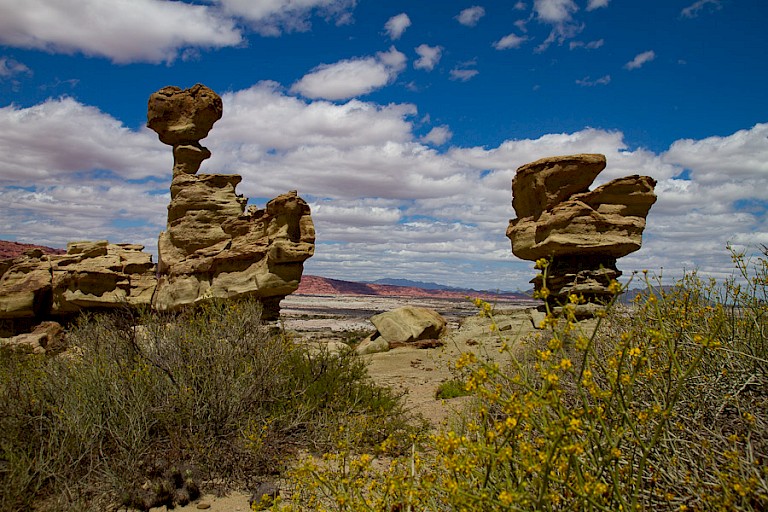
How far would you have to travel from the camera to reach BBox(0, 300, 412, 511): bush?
175 inches

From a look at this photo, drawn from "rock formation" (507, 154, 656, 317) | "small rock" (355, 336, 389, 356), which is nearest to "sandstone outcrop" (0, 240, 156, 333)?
"small rock" (355, 336, 389, 356)

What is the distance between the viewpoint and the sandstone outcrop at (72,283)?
778 inches

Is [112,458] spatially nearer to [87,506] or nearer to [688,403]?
[87,506]

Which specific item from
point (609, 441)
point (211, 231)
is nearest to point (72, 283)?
point (211, 231)

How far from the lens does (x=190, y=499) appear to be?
4555 millimetres

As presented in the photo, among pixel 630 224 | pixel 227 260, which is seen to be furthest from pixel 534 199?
pixel 227 260

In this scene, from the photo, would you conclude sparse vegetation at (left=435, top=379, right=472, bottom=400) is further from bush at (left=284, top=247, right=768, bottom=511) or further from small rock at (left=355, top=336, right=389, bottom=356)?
small rock at (left=355, top=336, right=389, bottom=356)

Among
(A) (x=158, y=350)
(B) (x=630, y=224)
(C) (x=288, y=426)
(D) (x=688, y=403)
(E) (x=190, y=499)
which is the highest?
(B) (x=630, y=224)

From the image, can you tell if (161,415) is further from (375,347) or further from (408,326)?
(408,326)

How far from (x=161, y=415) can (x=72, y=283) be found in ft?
58.9

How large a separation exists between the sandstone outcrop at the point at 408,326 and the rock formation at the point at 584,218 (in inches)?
189

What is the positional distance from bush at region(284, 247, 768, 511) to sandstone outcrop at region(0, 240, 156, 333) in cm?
1960

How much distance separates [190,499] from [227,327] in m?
2.92

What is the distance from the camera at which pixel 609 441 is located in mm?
1712
